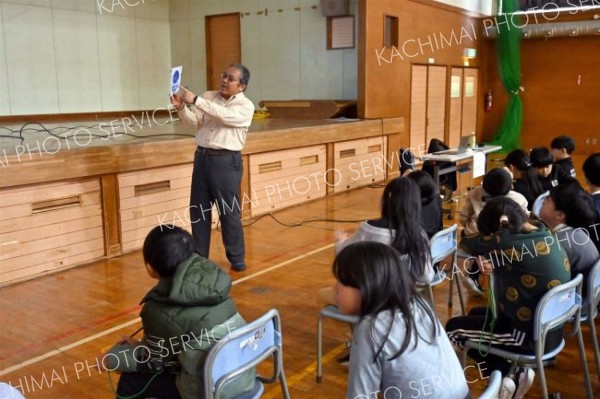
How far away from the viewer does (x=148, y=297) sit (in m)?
1.94

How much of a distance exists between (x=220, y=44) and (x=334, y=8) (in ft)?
8.37

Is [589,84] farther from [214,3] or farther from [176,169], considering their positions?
[176,169]

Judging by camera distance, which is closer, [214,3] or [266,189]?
[266,189]

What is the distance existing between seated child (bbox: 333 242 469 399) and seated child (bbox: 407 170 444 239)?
78.3 inches

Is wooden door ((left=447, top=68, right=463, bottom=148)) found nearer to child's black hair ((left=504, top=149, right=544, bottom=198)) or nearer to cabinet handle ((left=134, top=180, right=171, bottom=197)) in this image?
child's black hair ((left=504, top=149, right=544, bottom=198))

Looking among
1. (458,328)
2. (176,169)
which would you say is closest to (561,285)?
(458,328)

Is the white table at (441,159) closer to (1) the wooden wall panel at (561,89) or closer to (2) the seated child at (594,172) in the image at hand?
(2) the seated child at (594,172)

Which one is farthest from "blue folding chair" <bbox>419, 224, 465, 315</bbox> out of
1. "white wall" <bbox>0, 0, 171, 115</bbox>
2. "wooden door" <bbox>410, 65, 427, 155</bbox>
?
"white wall" <bbox>0, 0, 171, 115</bbox>

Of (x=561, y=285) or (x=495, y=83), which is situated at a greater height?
(x=495, y=83)

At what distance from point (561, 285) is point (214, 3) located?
9.66 m

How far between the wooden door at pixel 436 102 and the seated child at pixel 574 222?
7.71 metres

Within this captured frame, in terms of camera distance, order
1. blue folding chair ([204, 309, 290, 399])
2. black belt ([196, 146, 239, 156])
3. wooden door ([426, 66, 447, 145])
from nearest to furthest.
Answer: blue folding chair ([204, 309, 290, 399])
black belt ([196, 146, 239, 156])
wooden door ([426, 66, 447, 145])

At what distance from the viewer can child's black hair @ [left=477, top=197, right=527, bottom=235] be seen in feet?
7.75

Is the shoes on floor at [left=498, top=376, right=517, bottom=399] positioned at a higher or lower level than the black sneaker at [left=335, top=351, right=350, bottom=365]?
higher
